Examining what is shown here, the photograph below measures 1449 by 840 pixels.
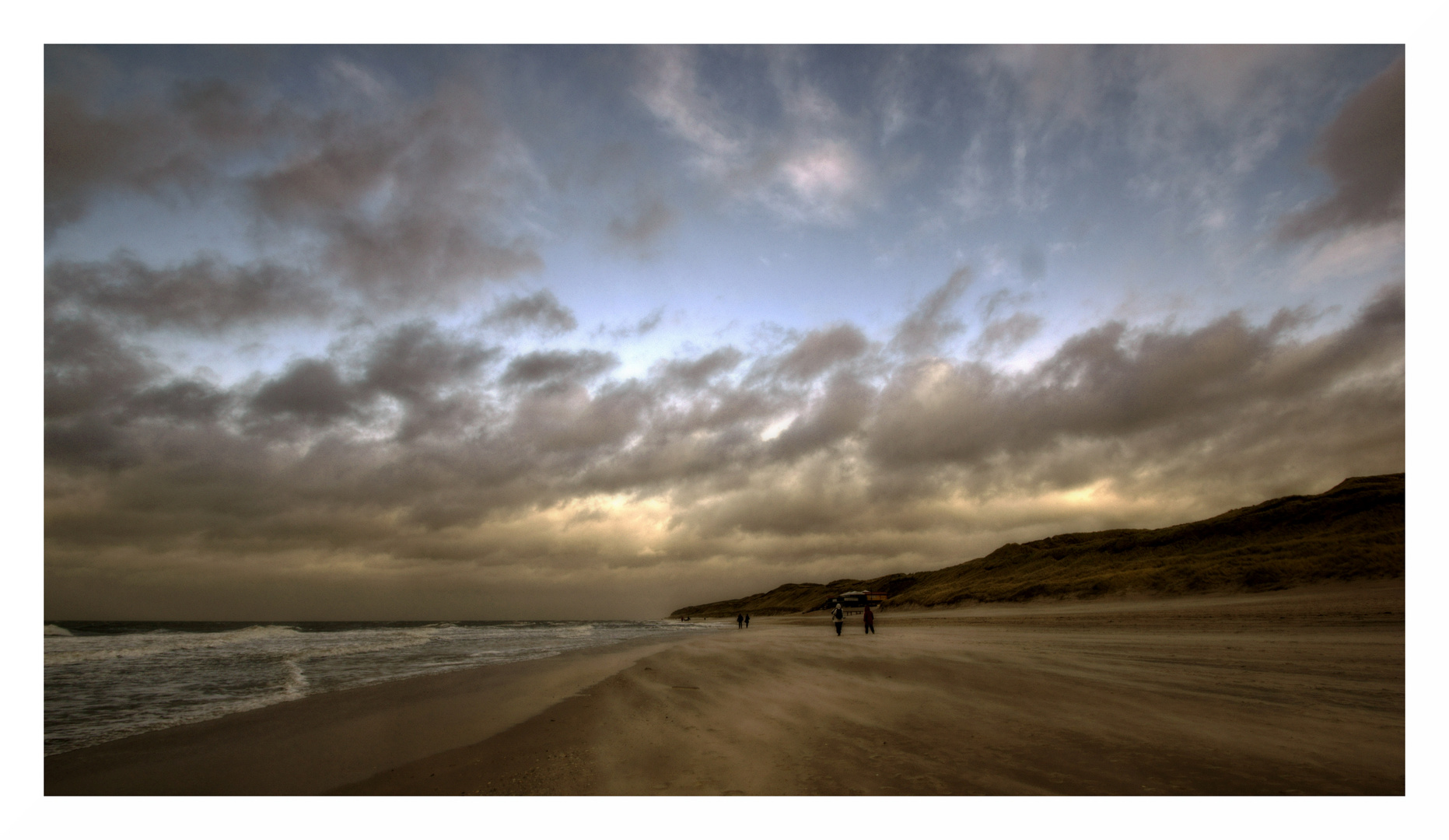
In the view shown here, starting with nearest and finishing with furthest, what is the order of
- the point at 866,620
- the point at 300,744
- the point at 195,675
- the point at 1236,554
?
1. the point at 300,744
2. the point at 195,675
3. the point at 866,620
4. the point at 1236,554

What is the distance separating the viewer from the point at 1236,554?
48594mm

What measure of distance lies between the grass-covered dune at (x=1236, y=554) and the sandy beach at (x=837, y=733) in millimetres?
25458

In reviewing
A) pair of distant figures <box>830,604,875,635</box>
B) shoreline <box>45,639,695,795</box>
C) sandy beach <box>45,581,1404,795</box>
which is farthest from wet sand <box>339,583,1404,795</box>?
pair of distant figures <box>830,604,875,635</box>

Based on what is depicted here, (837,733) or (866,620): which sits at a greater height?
(837,733)

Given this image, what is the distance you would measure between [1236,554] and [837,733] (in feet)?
191

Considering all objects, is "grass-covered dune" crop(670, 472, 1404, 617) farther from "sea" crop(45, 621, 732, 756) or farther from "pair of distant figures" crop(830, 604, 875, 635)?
"sea" crop(45, 621, 732, 756)

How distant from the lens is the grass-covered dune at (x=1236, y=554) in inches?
1391

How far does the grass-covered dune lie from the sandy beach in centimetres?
2546

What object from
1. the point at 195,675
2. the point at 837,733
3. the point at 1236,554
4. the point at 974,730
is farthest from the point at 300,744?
the point at 1236,554

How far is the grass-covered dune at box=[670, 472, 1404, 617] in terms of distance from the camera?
116ft

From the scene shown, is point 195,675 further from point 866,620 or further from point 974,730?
point 866,620
